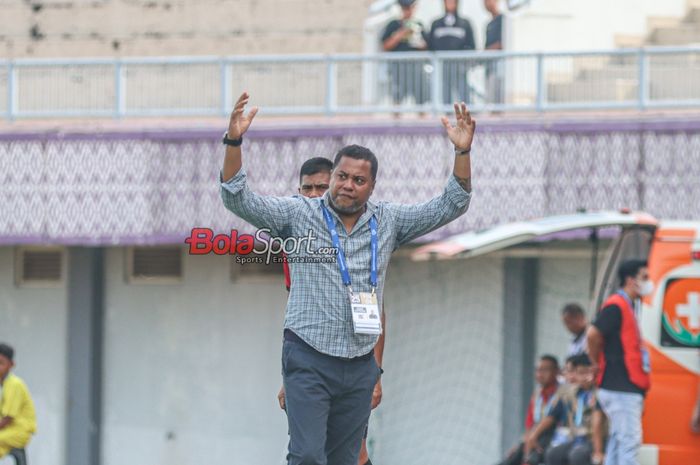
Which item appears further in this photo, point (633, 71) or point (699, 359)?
point (633, 71)

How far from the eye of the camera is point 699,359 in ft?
38.6

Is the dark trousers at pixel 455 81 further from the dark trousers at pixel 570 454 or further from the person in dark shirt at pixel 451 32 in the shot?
the dark trousers at pixel 570 454

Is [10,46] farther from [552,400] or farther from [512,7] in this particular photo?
[552,400]

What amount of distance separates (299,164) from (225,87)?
1.16 m

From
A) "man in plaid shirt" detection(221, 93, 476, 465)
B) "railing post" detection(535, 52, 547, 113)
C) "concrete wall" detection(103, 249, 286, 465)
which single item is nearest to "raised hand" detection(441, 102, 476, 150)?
"man in plaid shirt" detection(221, 93, 476, 465)

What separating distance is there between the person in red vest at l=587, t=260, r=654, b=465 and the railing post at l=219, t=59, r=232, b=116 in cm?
604

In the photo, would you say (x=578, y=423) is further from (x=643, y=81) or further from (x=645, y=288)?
(x=643, y=81)

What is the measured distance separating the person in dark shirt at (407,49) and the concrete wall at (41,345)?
4.66 meters

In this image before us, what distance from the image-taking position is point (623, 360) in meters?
11.8

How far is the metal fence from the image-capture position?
1608cm

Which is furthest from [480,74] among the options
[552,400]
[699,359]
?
[699,359]

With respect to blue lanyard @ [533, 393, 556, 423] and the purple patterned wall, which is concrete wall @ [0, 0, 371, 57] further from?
blue lanyard @ [533, 393, 556, 423]

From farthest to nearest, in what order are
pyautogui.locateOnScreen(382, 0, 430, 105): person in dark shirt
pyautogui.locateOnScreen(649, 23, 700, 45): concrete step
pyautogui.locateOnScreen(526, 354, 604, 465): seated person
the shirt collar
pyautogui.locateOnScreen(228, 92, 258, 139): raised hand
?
1. pyautogui.locateOnScreen(649, 23, 700, 45): concrete step
2. pyautogui.locateOnScreen(382, 0, 430, 105): person in dark shirt
3. the shirt collar
4. pyautogui.locateOnScreen(526, 354, 604, 465): seated person
5. pyautogui.locateOnScreen(228, 92, 258, 139): raised hand

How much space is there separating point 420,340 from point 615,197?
9.12ft
